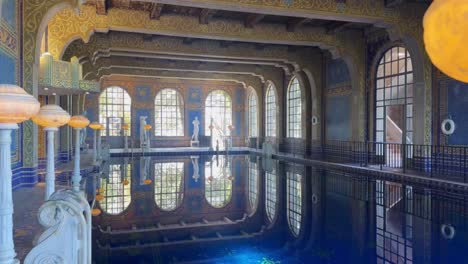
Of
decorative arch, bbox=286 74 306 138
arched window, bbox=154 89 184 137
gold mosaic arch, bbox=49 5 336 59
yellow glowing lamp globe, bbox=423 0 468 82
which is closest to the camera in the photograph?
yellow glowing lamp globe, bbox=423 0 468 82

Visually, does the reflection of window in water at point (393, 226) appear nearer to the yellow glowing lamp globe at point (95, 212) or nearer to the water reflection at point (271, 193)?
Result: the water reflection at point (271, 193)

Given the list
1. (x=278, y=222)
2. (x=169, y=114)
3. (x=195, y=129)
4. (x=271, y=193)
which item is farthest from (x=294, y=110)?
(x=278, y=222)

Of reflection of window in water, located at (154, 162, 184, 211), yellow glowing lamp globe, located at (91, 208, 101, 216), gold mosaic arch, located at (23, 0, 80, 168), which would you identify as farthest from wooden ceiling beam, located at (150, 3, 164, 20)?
yellow glowing lamp globe, located at (91, 208, 101, 216)

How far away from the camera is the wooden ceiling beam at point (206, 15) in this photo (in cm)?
1075

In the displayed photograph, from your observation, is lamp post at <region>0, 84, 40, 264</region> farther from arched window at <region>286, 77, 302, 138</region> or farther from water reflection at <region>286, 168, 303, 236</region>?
arched window at <region>286, 77, 302, 138</region>

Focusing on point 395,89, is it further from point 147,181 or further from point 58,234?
point 58,234

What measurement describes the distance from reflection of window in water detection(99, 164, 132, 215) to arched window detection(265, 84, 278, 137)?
1149 cm

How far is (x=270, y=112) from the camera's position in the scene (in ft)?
71.8

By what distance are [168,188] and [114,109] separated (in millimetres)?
16115

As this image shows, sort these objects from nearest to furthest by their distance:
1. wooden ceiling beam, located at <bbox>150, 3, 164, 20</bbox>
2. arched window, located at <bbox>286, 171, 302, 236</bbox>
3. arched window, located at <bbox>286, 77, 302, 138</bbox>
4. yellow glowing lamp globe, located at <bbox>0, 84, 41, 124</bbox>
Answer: yellow glowing lamp globe, located at <bbox>0, 84, 41, 124</bbox>
arched window, located at <bbox>286, 171, 302, 236</bbox>
wooden ceiling beam, located at <bbox>150, 3, 164, 20</bbox>
arched window, located at <bbox>286, 77, 302, 138</bbox>

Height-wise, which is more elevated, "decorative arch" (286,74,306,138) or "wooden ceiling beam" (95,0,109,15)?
"wooden ceiling beam" (95,0,109,15)

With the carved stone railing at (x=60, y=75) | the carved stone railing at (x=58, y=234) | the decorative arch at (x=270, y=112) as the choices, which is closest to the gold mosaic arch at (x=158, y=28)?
the carved stone railing at (x=60, y=75)

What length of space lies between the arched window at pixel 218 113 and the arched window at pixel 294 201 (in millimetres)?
15125

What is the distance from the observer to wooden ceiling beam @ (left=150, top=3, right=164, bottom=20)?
403 inches
